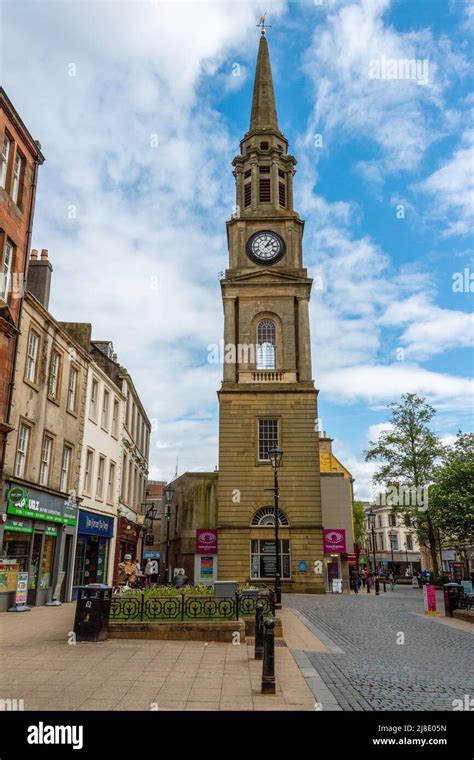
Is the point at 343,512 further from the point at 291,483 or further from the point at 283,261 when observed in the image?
the point at 283,261

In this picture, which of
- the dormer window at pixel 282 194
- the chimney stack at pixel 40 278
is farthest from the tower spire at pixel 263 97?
the chimney stack at pixel 40 278

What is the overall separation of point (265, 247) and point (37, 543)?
2770 centimetres

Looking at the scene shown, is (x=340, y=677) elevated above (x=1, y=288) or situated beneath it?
situated beneath

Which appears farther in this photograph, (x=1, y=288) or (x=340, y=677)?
(x=1, y=288)

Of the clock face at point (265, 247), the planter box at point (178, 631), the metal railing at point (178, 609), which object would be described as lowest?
the planter box at point (178, 631)

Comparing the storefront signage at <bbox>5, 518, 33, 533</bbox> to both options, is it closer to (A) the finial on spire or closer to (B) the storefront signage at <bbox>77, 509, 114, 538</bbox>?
(B) the storefront signage at <bbox>77, 509, 114, 538</bbox>

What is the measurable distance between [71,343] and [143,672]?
1653 centimetres

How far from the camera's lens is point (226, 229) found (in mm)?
43781

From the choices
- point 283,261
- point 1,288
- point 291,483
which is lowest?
point 291,483

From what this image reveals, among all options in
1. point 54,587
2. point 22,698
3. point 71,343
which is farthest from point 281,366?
point 22,698

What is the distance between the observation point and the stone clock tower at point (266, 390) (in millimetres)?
33812

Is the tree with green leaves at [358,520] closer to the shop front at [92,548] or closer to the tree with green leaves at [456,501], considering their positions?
the tree with green leaves at [456,501]

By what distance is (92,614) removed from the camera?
39.2 ft

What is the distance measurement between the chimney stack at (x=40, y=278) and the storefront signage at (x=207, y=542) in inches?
754
